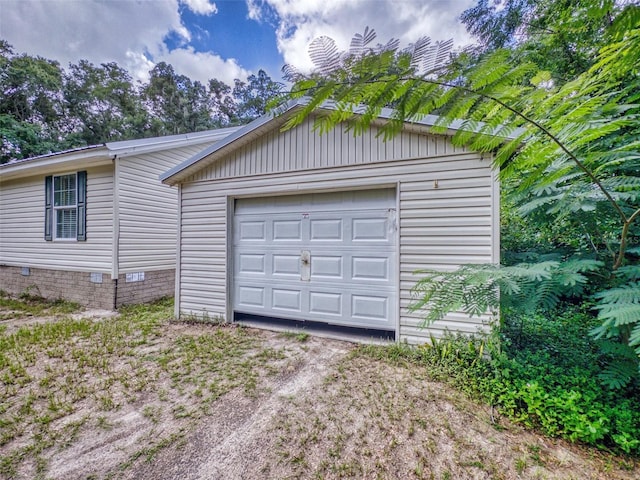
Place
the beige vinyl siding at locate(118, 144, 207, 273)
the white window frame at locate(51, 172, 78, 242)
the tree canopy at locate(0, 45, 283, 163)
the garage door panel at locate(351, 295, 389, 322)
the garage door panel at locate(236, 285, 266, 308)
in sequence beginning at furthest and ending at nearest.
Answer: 1. the tree canopy at locate(0, 45, 283, 163)
2. the white window frame at locate(51, 172, 78, 242)
3. the beige vinyl siding at locate(118, 144, 207, 273)
4. the garage door panel at locate(236, 285, 266, 308)
5. the garage door panel at locate(351, 295, 389, 322)

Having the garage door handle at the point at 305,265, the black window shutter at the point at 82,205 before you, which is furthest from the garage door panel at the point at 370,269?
the black window shutter at the point at 82,205

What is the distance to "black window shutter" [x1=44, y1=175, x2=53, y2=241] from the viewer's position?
6.72 m

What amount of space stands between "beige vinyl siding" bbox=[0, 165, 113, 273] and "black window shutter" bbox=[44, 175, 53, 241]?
0.21 metres

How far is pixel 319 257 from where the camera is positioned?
176 inches

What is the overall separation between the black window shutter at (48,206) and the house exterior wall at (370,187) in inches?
167

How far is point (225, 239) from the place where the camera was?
495 cm

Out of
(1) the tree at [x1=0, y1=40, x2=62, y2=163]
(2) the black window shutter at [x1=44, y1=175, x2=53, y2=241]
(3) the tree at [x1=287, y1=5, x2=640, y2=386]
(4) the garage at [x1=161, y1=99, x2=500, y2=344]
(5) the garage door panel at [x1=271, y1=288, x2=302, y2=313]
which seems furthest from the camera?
(1) the tree at [x1=0, y1=40, x2=62, y2=163]

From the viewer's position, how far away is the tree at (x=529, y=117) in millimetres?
1339

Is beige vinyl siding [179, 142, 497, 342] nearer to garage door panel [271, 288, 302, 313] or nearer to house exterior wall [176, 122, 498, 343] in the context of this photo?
house exterior wall [176, 122, 498, 343]

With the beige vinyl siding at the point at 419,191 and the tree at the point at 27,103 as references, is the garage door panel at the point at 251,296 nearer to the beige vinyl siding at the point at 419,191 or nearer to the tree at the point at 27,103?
the beige vinyl siding at the point at 419,191

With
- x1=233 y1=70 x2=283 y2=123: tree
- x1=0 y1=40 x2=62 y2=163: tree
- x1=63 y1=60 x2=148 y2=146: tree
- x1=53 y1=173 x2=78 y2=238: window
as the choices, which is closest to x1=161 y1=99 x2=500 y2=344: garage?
x1=53 y1=173 x2=78 y2=238: window

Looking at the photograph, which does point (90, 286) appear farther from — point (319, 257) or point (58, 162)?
point (319, 257)

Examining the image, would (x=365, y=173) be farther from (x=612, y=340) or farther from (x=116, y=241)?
(x=116, y=241)

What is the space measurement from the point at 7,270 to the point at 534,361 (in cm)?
1206
